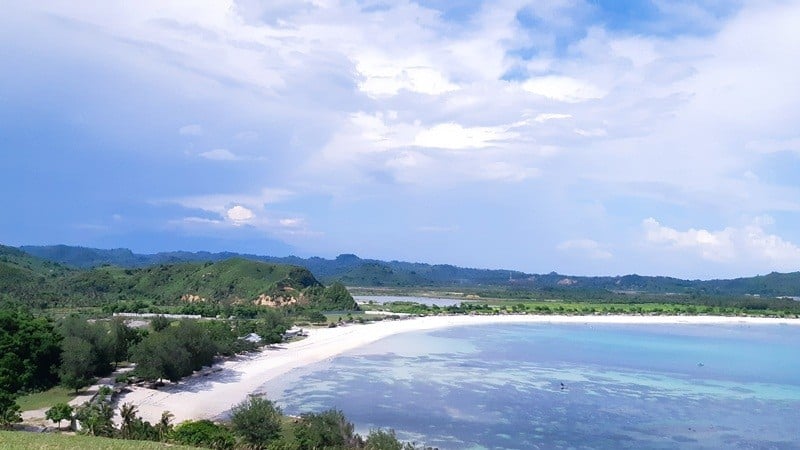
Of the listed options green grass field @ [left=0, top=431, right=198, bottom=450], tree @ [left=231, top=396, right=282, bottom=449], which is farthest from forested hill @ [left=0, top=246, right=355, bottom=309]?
green grass field @ [left=0, top=431, right=198, bottom=450]

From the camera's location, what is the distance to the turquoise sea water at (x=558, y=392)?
1420 inches

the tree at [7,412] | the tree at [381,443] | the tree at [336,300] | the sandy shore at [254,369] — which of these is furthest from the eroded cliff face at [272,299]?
the tree at [381,443]

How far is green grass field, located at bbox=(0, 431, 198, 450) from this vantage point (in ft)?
60.3

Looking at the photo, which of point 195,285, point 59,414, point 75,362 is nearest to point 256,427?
point 59,414

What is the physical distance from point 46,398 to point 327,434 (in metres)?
20.0

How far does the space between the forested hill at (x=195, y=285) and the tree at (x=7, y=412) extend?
72791 mm

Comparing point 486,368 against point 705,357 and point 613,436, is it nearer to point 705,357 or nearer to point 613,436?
point 613,436

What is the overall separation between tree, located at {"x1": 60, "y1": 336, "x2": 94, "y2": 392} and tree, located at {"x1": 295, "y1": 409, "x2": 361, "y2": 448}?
18.6 metres

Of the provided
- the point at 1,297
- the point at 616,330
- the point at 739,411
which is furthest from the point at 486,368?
the point at 1,297

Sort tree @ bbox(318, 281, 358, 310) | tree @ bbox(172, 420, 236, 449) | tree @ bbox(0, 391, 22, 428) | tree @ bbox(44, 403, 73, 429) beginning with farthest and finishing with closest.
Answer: tree @ bbox(318, 281, 358, 310), tree @ bbox(44, 403, 73, 429), tree @ bbox(0, 391, 22, 428), tree @ bbox(172, 420, 236, 449)

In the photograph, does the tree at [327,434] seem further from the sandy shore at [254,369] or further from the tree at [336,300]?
the tree at [336,300]

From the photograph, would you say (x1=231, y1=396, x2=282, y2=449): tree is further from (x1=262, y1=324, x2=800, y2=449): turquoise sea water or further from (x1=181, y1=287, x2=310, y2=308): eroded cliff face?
(x1=181, y1=287, x2=310, y2=308): eroded cliff face

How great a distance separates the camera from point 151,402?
124 feet

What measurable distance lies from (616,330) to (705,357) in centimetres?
3152
